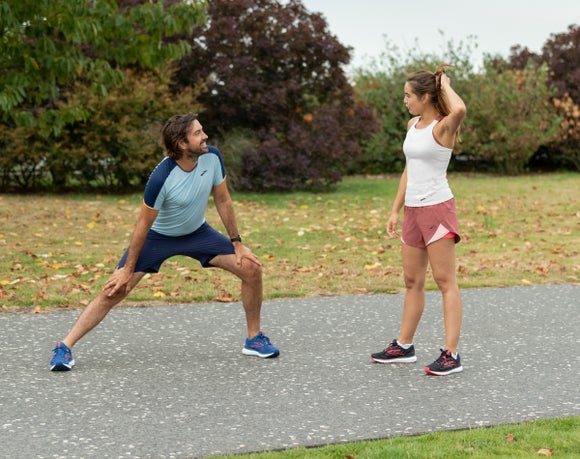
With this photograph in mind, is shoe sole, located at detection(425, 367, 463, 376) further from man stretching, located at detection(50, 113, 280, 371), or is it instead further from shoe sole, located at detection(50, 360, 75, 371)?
shoe sole, located at detection(50, 360, 75, 371)

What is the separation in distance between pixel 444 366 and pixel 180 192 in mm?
1837

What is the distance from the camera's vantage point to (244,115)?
18.9 meters

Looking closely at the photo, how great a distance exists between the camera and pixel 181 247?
5.59 m

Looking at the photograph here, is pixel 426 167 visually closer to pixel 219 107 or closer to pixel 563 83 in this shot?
pixel 219 107

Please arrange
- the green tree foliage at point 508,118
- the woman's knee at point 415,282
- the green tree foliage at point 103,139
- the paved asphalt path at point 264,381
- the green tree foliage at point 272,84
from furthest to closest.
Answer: the green tree foliage at point 508,118
the green tree foliage at point 272,84
the green tree foliage at point 103,139
the woman's knee at point 415,282
the paved asphalt path at point 264,381

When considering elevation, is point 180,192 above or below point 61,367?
above

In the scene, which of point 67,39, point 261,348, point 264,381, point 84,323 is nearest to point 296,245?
point 67,39

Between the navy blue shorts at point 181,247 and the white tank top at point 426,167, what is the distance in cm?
118

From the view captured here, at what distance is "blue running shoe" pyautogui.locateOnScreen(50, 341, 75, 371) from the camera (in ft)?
17.9

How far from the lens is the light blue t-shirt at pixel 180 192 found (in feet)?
17.4

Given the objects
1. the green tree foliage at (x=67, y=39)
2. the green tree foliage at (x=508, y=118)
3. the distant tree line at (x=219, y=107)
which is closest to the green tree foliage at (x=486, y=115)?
the green tree foliage at (x=508, y=118)

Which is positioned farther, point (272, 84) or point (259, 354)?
point (272, 84)

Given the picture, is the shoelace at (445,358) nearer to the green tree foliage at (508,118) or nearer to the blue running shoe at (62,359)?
the blue running shoe at (62,359)

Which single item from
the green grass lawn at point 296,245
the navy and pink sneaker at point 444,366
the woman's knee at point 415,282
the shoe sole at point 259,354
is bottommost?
the green grass lawn at point 296,245
